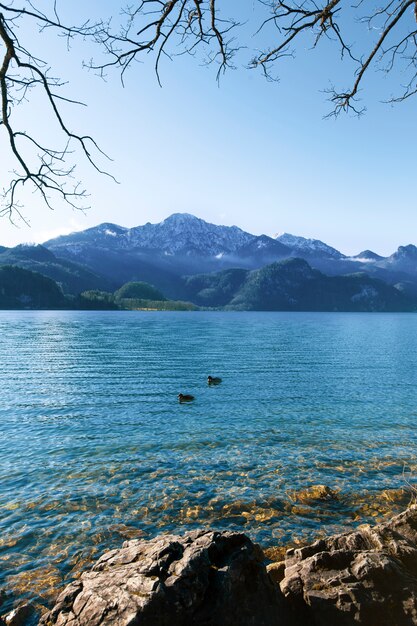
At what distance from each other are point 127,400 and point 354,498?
23.3m

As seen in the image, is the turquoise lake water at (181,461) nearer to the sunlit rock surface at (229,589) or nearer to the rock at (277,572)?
the rock at (277,572)

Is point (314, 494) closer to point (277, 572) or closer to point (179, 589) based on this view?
point (277, 572)

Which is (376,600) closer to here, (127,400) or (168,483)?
(168,483)

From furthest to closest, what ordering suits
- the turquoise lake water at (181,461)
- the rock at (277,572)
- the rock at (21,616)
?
the turquoise lake water at (181,461), the rock at (277,572), the rock at (21,616)

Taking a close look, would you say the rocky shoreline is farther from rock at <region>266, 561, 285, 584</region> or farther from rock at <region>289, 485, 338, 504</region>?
rock at <region>289, 485, 338, 504</region>

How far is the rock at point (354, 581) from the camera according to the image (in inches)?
289

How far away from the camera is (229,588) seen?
7285 mm

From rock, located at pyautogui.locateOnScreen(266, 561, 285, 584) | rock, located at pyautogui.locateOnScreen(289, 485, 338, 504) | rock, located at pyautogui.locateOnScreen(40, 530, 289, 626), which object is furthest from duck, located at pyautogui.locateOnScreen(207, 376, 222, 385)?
rock, located at pyautogui.locateOnScreen(40, 530, 289, 626)

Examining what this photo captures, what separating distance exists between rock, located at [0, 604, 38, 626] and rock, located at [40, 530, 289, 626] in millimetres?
1361

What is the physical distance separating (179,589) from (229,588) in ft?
3.16

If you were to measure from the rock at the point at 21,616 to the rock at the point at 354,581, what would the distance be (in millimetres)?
5953

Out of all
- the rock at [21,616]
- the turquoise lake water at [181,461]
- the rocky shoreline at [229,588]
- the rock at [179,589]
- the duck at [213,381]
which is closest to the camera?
the rock at [179,589]

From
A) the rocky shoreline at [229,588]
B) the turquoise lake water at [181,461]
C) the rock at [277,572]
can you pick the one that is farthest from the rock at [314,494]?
the rocky shoreline at [229,588]

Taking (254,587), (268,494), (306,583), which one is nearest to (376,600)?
(306,583)
